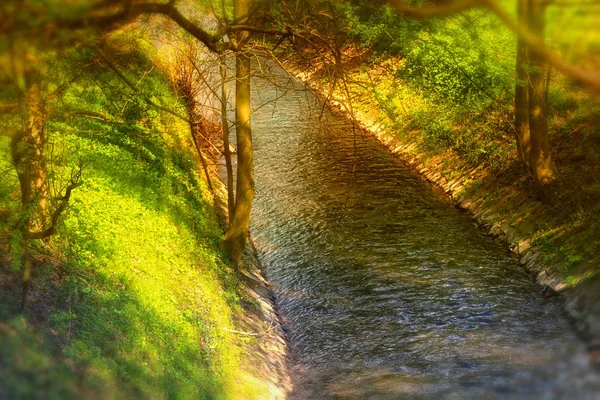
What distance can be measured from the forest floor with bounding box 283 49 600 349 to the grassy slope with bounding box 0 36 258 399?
3572mm

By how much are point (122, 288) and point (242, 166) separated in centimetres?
437

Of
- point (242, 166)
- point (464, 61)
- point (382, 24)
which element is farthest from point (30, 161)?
point (464, 61)

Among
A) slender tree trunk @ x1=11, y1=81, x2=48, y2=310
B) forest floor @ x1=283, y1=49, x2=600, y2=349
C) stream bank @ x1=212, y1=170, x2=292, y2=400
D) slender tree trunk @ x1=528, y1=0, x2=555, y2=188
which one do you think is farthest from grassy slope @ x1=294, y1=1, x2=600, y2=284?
stream bank @ x1=212, y1=170, x2=292, y2=400

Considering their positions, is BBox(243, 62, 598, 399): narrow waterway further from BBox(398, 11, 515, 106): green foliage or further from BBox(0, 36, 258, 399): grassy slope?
BBox(398, 11, 515, 106): green foliage

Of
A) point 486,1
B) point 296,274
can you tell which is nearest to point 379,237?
point 296,274

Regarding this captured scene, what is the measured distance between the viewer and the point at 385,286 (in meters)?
12.8

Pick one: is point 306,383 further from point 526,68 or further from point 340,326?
point 526,68

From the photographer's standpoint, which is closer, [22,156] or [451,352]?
[22,156]

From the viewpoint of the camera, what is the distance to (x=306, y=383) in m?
10.2

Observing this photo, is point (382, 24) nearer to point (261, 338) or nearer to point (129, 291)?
point (261, 338)

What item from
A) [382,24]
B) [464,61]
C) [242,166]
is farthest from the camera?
[464,61]

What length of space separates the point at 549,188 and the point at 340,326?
5.56 meters

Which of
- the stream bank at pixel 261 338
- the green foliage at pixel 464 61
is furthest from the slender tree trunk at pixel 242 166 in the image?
the green foliage at pixel 464 61

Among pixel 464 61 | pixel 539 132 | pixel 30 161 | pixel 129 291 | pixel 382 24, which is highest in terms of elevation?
pixel 382 24
